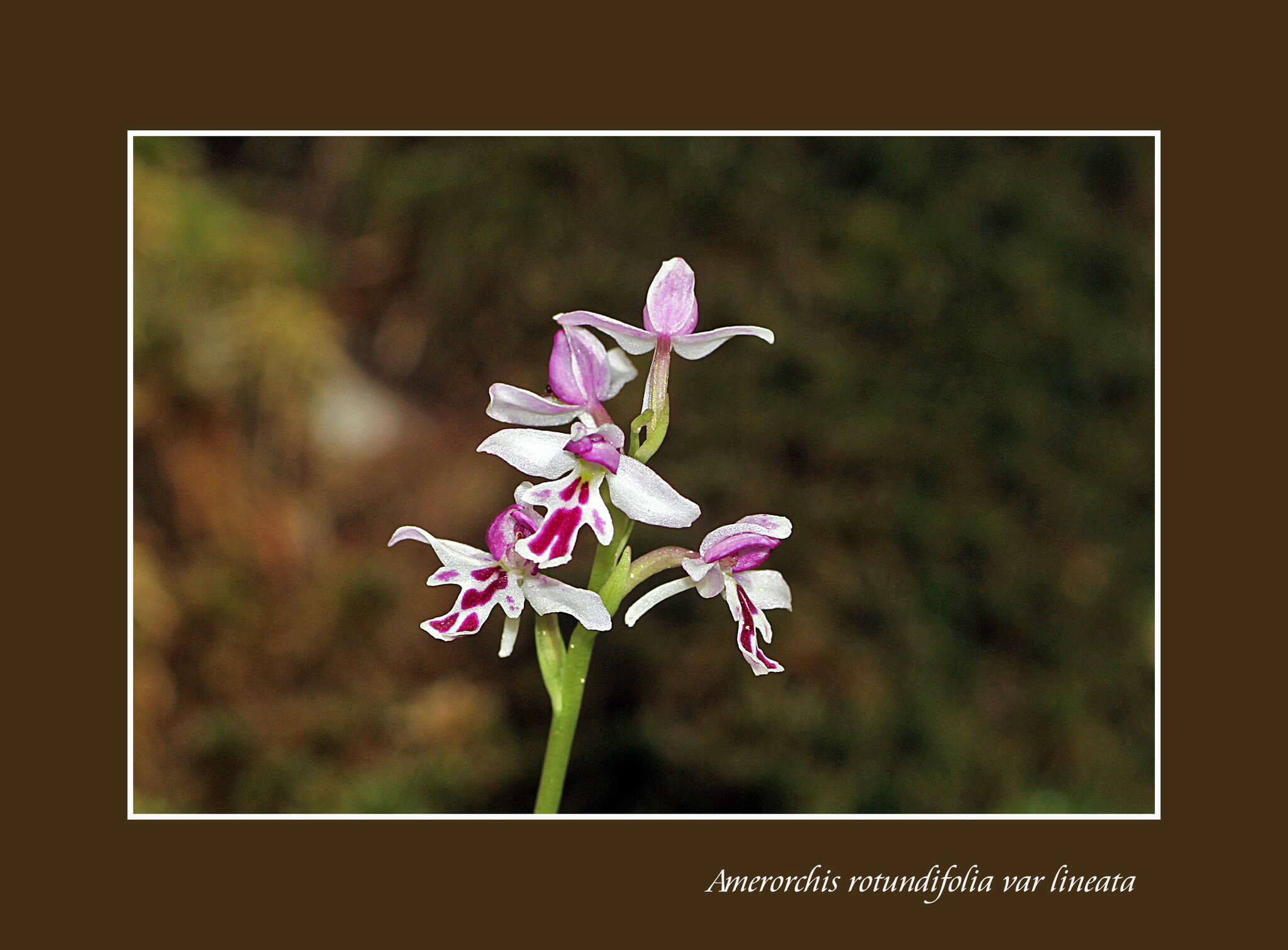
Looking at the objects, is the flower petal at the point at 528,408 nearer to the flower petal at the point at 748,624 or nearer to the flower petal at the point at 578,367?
the flower petal at the point at 578,367

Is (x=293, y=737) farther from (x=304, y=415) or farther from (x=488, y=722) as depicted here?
(x=304, y=415)

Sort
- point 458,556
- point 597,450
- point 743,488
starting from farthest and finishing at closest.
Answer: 1. point 743,488
2. point 458,556
3. point 597,450

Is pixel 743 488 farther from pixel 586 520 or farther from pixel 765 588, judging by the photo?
pixel 586 520

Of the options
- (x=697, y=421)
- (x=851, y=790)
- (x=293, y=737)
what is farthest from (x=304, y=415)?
(x=851, y=790)

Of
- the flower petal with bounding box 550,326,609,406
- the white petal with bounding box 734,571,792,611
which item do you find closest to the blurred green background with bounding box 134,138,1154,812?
the white petal with bounding box 734,571,792,611

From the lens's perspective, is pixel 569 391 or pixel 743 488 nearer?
pixel 569 391

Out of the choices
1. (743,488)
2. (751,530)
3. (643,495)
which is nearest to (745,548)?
(751,530)
